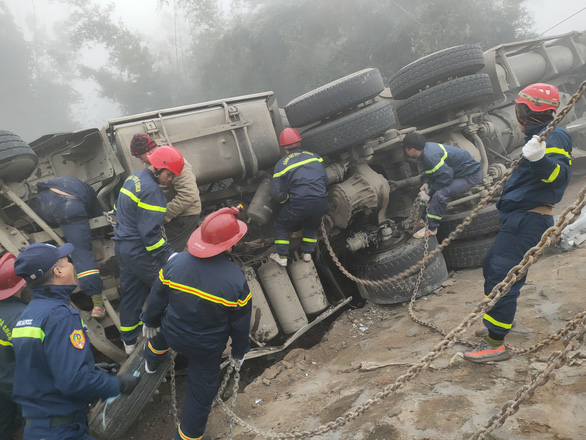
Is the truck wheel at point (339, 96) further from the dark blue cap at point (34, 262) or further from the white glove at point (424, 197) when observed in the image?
the dark blue cap at point (34, 262)

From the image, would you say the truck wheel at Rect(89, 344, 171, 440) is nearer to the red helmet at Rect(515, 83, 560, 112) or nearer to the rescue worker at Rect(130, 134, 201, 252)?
the rescue worker at Rect(130, 134, 201, 252)

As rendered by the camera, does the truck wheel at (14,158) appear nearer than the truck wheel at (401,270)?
Yes

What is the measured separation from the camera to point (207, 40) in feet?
71.9

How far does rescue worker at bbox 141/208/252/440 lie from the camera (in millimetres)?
2391

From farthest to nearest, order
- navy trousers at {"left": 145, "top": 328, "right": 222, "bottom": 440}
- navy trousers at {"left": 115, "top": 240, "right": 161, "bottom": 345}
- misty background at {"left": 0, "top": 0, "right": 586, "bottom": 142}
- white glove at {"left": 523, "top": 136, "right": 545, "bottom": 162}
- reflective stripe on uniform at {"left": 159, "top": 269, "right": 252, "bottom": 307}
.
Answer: misty background at {"left": 0, "top": 0, "right": 586, "bottom": 142}, navy trousers at {"left": 115, "top": 240, "right": 161, "bottom": 345}, navy trousers at {"left": 145, "top": 328, "right": 222, "bottom": 440}, reflective stripe on uniform at {"left": 159, "top": 269, "right": 252, "bottom": 307}, white glove at {"left": 523, "top": 136, "right": 545, "bottom": 162}

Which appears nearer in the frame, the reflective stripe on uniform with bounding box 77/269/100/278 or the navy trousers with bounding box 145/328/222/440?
the navy trousers with bounding box 145/328/222/440

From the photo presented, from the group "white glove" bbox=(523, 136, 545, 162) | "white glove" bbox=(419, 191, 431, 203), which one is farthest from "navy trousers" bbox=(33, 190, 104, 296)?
"white glove" bbox=(523, 136, 545, 162)

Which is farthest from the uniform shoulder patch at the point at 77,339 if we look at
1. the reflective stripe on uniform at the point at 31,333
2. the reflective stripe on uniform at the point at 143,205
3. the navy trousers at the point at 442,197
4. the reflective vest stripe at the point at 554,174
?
the navy trousers at the point at 442,197

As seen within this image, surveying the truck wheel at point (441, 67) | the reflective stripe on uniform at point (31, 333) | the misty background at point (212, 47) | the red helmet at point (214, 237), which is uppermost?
the misty background at point (212, 47)

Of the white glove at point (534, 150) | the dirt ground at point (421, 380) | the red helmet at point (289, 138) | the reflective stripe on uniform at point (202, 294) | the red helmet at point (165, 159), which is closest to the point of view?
the dirt ground at point (421, 380)

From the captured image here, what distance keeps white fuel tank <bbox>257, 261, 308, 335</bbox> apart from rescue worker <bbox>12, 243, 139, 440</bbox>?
6.94 feet

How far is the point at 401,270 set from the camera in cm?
424

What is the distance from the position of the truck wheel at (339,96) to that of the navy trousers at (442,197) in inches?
51.0

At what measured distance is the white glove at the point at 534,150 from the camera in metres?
2.26
